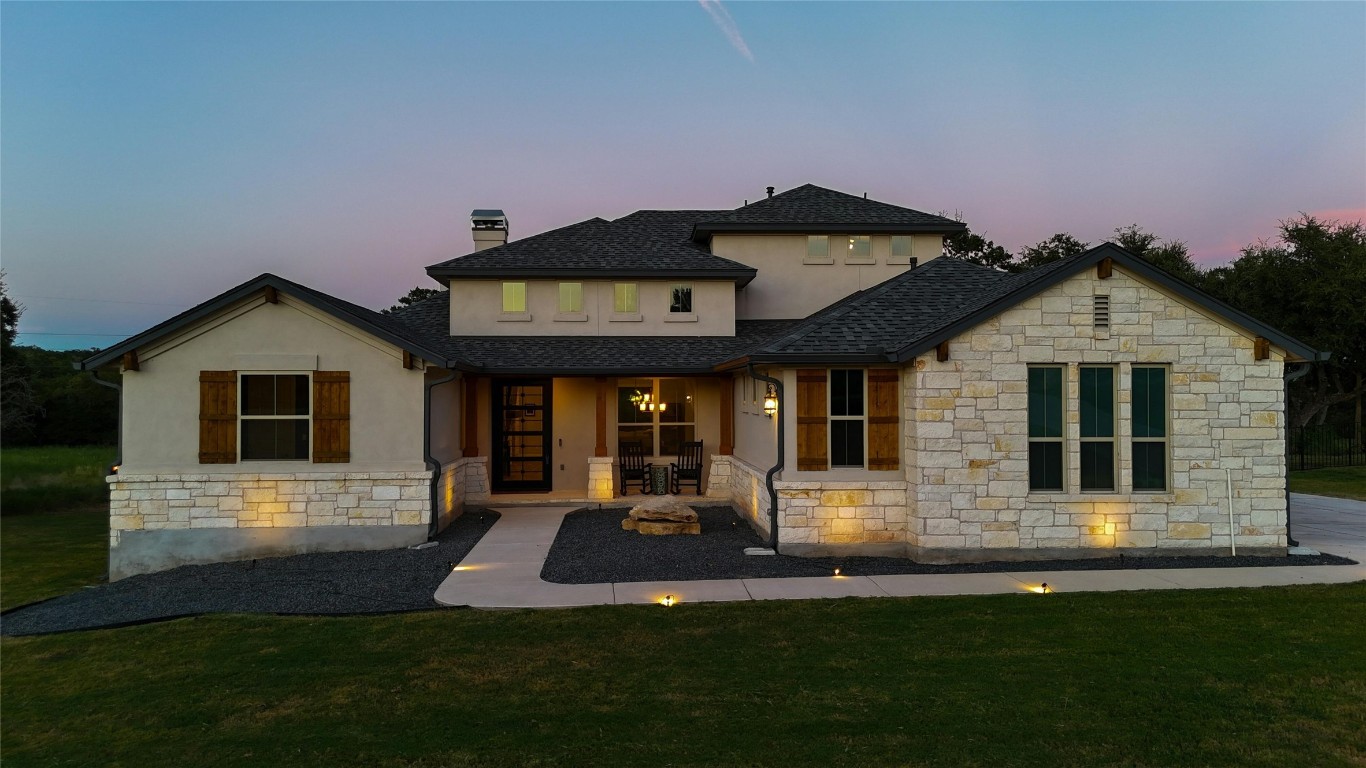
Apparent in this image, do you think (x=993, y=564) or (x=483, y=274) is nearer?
(x=993, y=564)

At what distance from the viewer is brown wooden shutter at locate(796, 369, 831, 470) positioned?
9828 mm

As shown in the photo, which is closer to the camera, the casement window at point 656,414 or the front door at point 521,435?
Answer: the front door at point 521,435

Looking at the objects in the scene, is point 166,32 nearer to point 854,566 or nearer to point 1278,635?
point 854,566

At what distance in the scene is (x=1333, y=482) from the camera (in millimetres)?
17922

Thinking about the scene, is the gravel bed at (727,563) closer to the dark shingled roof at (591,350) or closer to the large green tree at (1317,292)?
the dark shingled roof at (591,350)

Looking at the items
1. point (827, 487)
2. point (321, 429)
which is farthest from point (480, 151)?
point (827, 487)

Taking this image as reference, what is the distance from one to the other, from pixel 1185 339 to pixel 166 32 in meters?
19.0

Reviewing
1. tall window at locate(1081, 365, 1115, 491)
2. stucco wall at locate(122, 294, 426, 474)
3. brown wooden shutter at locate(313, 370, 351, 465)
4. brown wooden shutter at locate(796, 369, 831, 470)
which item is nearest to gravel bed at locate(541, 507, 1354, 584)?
tall window at locate(1081, 365, 1115, 491)

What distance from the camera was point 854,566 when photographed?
30.2 ft

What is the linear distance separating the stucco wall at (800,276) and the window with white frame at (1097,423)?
7.66 meters

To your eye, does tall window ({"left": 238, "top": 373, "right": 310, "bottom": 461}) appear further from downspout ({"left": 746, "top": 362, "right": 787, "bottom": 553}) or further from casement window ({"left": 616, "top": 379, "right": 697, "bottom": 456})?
downspout ({"left": 746, "top": 362, "right": 787, "bottom": 553})

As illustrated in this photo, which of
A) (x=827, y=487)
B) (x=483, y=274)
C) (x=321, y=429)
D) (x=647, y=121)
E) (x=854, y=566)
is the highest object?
(x=647, y=121)

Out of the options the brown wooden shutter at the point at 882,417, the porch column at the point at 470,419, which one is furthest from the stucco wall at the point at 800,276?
the brown wooden shutter at the point at 882,417

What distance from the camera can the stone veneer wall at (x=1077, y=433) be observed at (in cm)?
919
